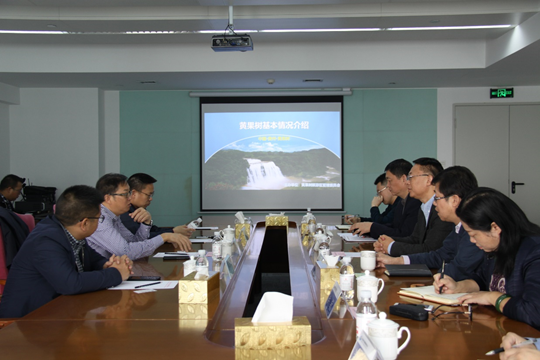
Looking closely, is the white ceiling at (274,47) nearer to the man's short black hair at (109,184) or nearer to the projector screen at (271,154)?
the projector screen at (271,154)

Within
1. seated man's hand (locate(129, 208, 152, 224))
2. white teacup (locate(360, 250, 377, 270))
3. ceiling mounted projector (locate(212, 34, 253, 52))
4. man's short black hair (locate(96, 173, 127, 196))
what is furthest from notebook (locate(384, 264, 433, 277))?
ceiling mounted projector (locate(212, 34, 253, 52))

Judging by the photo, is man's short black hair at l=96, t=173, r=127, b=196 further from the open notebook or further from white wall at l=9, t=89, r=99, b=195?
white wall at l=9, t=89, r=99, b=195

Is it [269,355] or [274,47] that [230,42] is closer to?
[274,47]

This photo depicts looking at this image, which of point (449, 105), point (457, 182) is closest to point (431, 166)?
point (457, 182)

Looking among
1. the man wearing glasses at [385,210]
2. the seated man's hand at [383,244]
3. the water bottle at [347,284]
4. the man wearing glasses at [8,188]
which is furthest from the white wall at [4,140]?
the water bottle at [347,284]

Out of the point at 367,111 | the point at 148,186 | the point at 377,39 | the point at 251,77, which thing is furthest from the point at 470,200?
the point at 367,111

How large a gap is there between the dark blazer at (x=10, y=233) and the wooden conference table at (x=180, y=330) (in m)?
1.45

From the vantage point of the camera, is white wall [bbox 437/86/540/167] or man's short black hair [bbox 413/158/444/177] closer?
man's short black hair [bbox 413/158/444/177]

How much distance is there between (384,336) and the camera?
4.85 feet

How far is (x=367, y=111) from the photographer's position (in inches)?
326

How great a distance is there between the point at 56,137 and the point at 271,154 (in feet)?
11.7

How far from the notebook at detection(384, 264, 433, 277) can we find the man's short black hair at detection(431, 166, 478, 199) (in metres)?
0.45

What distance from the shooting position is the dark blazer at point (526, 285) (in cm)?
192

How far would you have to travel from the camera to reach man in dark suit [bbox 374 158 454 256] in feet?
11.2
